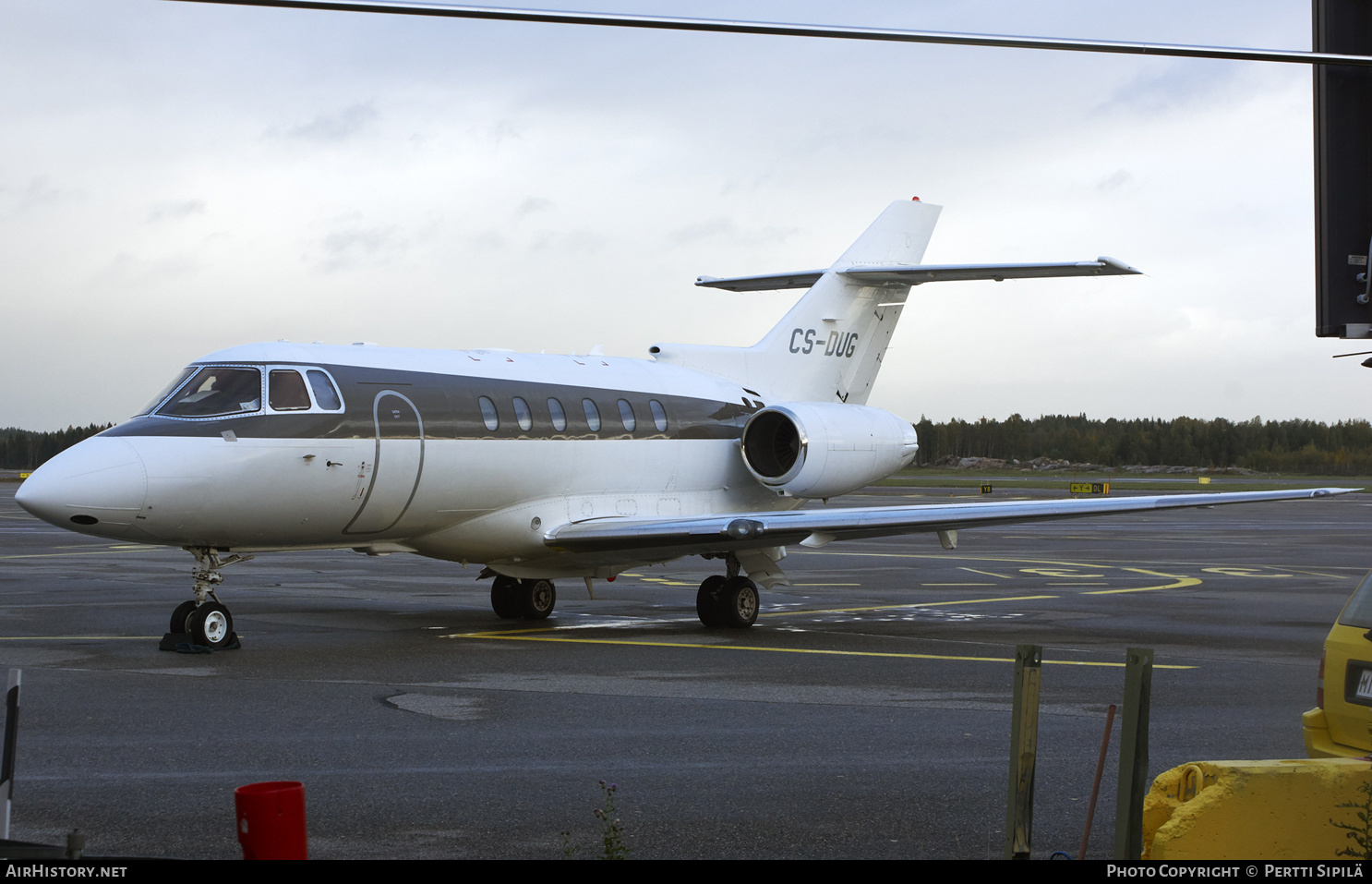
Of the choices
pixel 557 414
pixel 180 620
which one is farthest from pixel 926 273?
pixel 180 620

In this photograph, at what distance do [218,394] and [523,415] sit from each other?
3.41m

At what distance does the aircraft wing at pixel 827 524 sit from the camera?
13984 millimetres

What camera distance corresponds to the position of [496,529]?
14.3 meters

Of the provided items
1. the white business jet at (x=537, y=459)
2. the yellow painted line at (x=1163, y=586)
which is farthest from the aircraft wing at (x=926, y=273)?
the yellow painted line at (x=1163, y=586)

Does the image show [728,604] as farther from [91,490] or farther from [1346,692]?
[1346,692]

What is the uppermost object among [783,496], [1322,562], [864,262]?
[864,262]

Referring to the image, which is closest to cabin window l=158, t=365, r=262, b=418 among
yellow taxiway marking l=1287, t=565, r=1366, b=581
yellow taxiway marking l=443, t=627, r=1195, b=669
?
yellow taxiway marking l=443, t=627, r=1195, b=669

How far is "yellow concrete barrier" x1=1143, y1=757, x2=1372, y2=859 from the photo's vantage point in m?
4.93

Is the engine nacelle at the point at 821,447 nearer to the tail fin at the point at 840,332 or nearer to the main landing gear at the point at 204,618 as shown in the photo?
the tail fin at the point at 840,332

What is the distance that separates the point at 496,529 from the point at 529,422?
1264 mm
